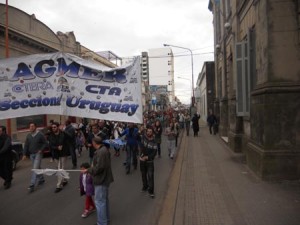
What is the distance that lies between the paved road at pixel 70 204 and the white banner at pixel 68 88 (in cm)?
187

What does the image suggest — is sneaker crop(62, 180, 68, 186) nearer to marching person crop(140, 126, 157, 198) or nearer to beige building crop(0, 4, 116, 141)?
marching person crop(140, 126, 157, 198)

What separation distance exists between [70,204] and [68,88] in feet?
8.13

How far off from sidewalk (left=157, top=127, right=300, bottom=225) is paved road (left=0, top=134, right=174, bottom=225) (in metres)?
0.35

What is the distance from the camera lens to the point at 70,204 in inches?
329

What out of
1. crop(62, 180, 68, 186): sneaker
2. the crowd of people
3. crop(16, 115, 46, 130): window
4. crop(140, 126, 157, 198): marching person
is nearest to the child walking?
the crowd of people

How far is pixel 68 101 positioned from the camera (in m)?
7.90

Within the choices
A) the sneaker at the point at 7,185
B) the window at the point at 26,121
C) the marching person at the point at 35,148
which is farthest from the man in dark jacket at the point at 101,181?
the window at the point at 26,121

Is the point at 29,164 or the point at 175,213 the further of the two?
the point at 29,164

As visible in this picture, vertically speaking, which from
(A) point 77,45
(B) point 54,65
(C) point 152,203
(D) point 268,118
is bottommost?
(C) point 152,203

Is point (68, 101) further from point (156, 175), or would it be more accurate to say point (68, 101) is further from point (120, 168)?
point (120, 168)

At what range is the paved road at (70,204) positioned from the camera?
7.19 metres

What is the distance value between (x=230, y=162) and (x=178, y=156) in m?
3.02

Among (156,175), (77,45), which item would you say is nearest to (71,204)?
(156,175)

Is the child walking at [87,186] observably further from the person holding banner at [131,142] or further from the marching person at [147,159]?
the person holding banner at [131,142]
